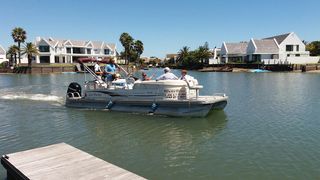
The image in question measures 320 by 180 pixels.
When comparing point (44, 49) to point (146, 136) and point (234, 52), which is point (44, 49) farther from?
point (146, 136)

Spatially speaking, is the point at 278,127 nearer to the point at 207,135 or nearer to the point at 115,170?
the point at 207,135

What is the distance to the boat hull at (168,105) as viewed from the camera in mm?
17641

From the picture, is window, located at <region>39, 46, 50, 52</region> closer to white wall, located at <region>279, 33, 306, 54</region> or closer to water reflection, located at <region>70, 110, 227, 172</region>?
white wall, located at <region>279, 33, 306, 54</region>

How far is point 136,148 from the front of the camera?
12562 millimetres

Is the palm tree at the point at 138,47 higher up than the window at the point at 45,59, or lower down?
higher up

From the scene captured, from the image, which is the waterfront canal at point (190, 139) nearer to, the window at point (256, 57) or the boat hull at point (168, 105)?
the boat hull at point (168, 105)

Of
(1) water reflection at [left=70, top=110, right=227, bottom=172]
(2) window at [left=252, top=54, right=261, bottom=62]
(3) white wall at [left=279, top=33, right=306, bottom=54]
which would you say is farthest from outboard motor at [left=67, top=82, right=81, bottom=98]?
(3) white wall at [left=279, top=33, right=306, bottom=54]

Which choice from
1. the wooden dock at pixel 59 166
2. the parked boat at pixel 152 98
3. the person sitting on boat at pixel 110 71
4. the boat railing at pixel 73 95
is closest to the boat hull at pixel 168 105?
the parked boat at pixel 152 98

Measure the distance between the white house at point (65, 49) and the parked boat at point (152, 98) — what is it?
248 ft

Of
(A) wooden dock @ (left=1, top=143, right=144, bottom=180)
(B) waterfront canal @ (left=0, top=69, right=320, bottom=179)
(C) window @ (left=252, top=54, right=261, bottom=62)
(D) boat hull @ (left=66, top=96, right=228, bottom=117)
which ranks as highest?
(C) window @ (left=252, top=54, right=261, bottom=62)

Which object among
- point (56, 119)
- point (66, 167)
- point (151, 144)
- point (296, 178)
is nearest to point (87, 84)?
point (56, 119)

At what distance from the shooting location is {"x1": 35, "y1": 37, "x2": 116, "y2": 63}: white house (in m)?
102

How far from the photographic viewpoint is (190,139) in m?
13.9

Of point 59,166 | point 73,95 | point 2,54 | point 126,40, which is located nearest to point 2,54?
point 2,54
